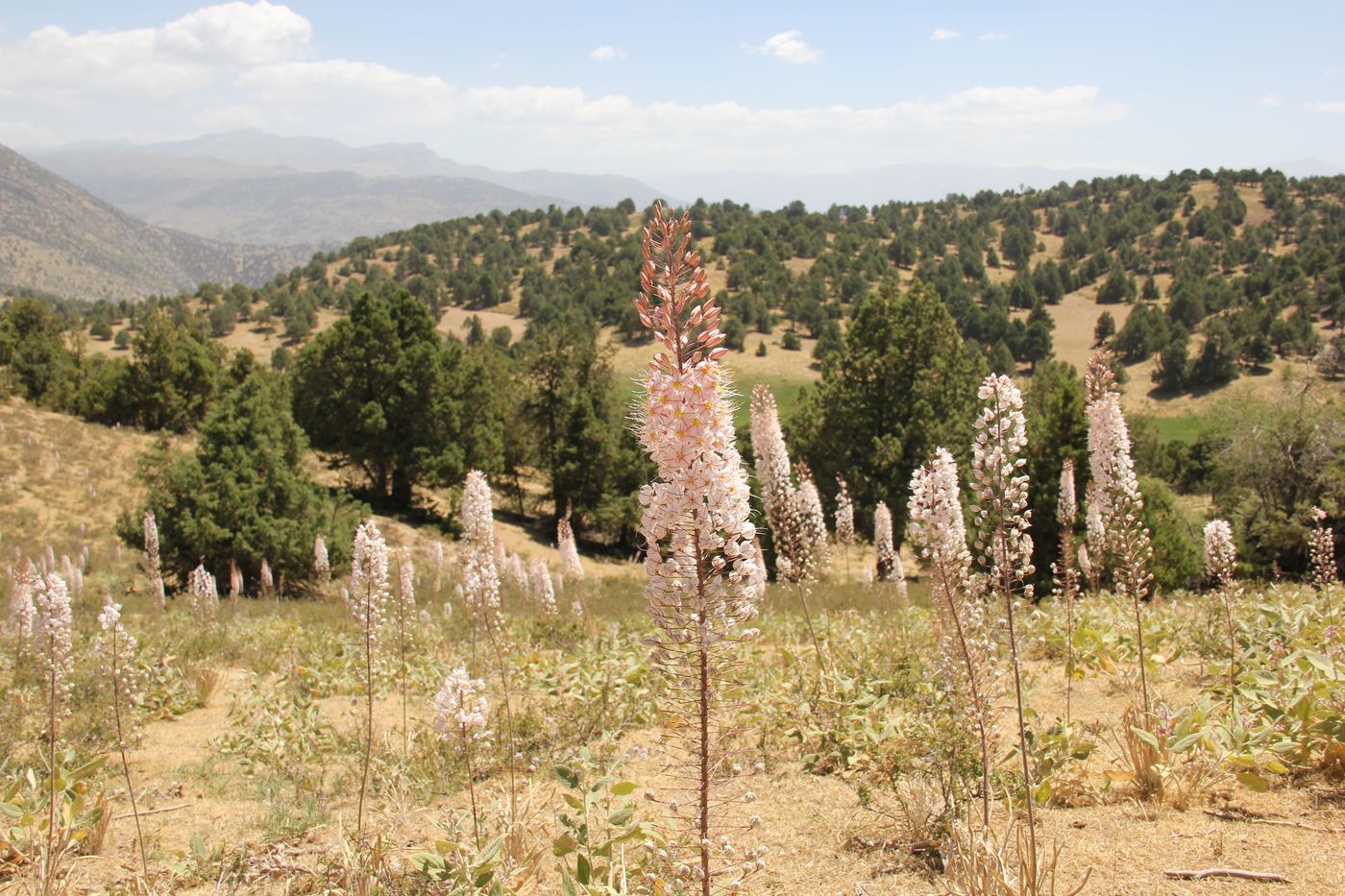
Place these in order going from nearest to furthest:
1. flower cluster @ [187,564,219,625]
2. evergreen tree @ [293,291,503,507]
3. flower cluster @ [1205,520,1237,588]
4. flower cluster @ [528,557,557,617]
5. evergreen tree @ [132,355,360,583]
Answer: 1. flower cluster @ [1205,520,1237,588]
2. flower cluster @ [528,557,557,617]
3. flower cluster @ [187,564,219,625]
4. evergreen tree @ [132,355,360,583]
5. evergreen tree @ [293,291,503,507]

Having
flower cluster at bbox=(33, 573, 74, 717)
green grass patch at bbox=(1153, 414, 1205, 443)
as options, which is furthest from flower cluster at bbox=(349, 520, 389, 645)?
green grass patch at bbox=(1153, 414, 1205, 443)

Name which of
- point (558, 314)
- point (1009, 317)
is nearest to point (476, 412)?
point (558, 314)

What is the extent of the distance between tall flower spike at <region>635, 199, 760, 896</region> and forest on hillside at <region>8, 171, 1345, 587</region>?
1743 cm

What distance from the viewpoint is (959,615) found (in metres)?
4.07

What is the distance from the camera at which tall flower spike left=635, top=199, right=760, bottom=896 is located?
2842mm

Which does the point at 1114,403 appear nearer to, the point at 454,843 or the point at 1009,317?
the point at 454,843

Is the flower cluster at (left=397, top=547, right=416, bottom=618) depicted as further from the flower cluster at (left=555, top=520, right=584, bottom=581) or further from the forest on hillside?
the forest on hillside

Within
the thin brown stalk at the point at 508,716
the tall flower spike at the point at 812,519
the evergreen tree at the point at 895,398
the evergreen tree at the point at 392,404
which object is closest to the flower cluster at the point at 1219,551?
the tall flower spike at the point at 812,519

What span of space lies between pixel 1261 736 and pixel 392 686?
7.44m

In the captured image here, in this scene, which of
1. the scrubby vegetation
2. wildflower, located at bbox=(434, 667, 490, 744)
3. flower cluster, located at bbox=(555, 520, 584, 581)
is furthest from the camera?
flower cluster, located at bbox=(555, 520, 584, 581)

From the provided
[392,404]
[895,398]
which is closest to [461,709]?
[895,398]

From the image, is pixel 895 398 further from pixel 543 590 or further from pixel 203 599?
pixel 203 599

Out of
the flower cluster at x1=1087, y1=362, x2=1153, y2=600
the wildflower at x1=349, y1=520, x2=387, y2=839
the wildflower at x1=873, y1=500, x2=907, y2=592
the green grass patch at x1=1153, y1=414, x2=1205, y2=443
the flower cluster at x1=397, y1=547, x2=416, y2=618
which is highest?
the flower cluster at x1=1087, y1=362, x2=1153, y2=600

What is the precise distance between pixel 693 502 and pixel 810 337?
92.1m
